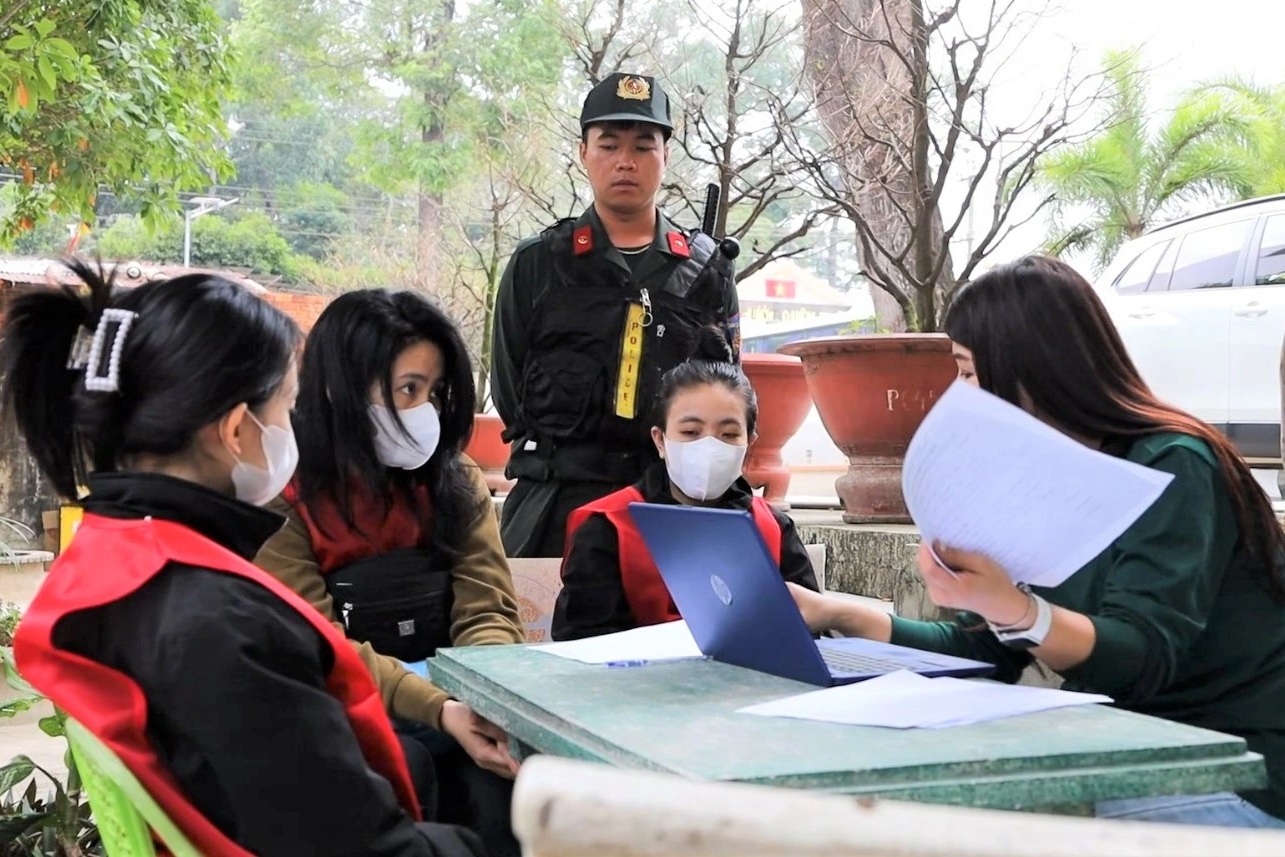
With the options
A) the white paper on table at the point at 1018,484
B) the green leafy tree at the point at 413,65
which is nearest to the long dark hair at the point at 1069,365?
the white paper on table at the point at 1018,484

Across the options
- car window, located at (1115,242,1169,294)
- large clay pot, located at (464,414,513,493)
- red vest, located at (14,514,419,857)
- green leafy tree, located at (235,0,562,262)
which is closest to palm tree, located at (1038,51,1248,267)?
green leafy tree, located at (235,0,562,262)

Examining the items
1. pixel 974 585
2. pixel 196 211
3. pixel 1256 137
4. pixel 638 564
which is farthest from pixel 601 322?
pixel 196 211

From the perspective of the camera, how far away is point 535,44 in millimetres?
15234

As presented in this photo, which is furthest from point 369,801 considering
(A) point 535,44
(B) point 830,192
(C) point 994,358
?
(A) point 535,44

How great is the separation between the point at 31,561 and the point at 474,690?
552 centimetres

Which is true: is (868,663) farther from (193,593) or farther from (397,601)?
(397,601)

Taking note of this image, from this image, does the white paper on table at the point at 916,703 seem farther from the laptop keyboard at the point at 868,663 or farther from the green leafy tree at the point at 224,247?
the green leafy tree at the point at 224,247

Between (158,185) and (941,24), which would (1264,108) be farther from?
(158,185)

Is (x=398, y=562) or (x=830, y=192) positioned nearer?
(x=398, y=562)

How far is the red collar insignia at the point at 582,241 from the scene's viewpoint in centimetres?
316

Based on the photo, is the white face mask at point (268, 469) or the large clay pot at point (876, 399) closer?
the white face mask at point (268, 469)

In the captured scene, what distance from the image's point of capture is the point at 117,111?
4.12 metres

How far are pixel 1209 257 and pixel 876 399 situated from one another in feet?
9.66

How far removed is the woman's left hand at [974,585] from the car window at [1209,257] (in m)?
5.53
